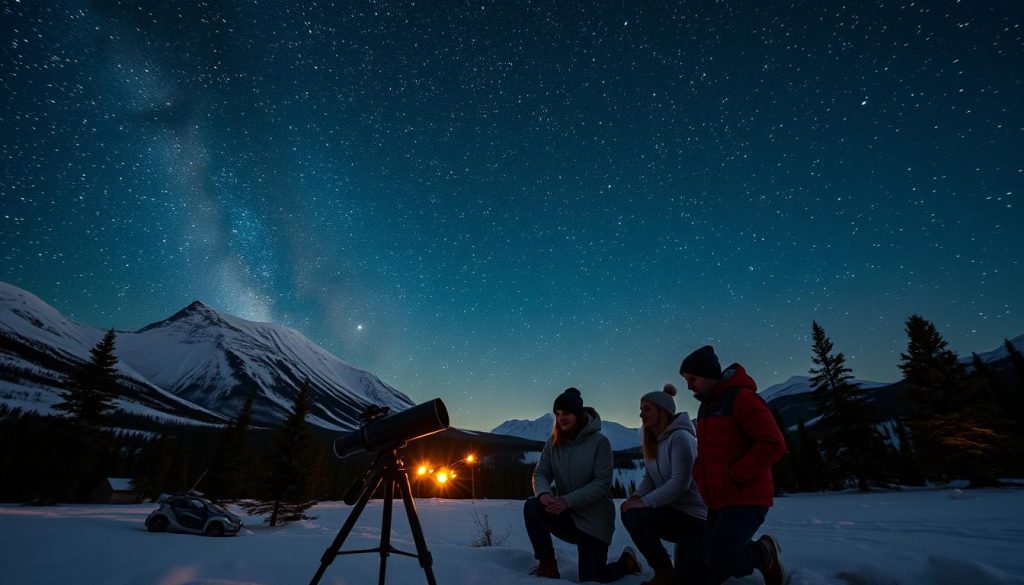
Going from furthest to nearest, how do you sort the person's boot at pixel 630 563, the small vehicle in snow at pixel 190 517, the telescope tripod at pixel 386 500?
the small vehicle in snow at pixel 190 517 < the person's boot at pixel 630 563 < the telescope tripod at pixel 386 500

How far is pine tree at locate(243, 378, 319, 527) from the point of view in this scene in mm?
25891

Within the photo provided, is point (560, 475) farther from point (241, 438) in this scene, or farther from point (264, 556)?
point (241, 438)

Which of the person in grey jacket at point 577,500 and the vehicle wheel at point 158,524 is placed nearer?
the person in grey jacket at point 577,500

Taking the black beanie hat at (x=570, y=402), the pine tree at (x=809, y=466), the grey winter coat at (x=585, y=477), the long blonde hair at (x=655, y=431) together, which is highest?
the black beanie hat at (x=570, y=402)

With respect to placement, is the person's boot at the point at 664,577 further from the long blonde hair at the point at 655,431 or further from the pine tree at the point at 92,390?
the pine tree at the point at 92,390

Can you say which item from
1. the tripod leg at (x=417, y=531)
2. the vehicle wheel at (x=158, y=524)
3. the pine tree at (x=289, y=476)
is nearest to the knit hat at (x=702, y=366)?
the tripod leg at (x=417, y=531)

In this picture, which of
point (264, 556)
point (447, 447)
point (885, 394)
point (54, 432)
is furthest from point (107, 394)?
point (885, 394)

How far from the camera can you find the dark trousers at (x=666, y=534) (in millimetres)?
3848

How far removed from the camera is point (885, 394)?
196000mm

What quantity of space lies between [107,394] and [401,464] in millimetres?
39849

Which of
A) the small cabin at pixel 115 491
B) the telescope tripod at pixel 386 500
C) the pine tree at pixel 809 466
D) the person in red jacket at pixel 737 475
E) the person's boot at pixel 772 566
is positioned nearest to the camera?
the telescope tripod at pixel 386 500

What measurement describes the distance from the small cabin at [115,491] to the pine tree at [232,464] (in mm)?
23398

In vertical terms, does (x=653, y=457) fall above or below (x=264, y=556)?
above

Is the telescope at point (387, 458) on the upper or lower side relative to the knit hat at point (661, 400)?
lower
